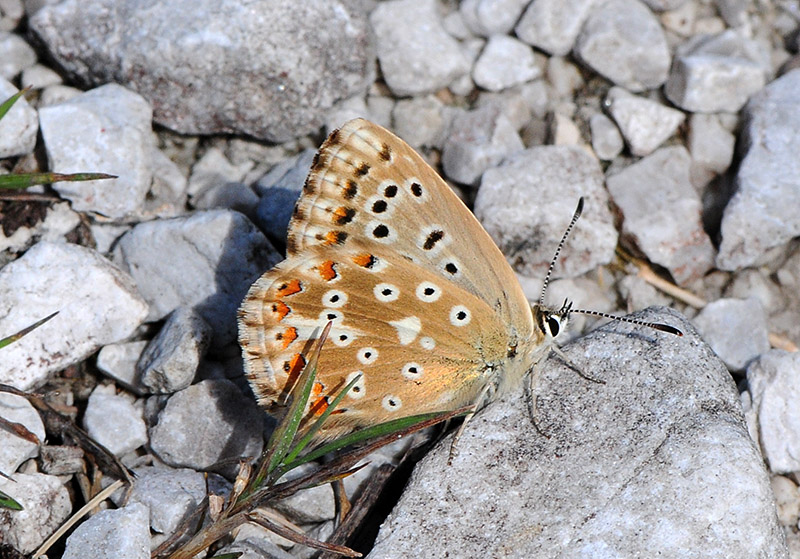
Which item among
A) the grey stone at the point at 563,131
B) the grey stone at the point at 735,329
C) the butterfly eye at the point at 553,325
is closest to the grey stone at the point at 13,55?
the grey stone at the point at 563,131

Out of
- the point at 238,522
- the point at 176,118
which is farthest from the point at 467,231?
the point at 176,118

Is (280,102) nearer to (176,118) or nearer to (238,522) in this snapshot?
(176,118)

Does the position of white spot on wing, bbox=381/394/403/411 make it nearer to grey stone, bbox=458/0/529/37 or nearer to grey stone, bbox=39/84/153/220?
grey stone, bbox=39/84/153/220

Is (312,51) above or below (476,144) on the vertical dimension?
above

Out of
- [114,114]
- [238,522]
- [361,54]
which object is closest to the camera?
[238,522]

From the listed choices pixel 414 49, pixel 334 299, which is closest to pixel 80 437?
pixel 334 299

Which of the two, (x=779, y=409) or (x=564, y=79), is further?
Result: (x=564, y=79)

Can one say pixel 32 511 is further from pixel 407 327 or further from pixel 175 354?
pixel 407 327

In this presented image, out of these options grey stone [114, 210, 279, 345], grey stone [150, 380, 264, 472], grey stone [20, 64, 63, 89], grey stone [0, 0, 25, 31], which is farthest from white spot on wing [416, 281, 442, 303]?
grey stone [0, 0, 25, 31]
